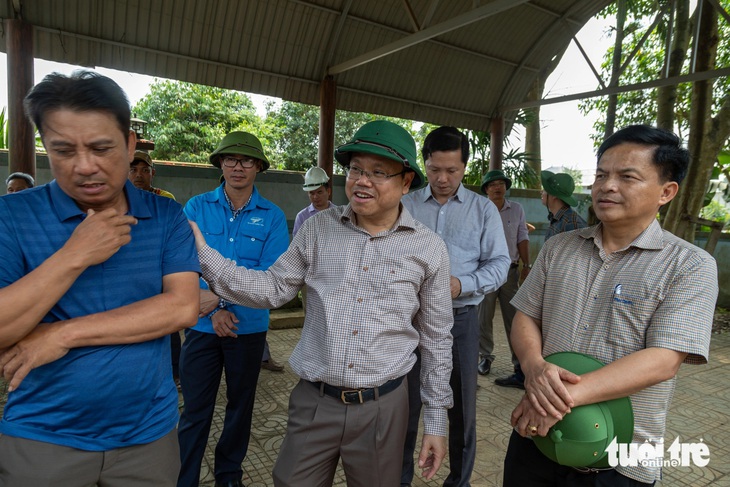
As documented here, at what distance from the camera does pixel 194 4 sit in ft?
19.7

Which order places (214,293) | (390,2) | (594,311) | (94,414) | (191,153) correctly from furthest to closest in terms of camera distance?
(191,153)
(390,2)
(214,293)
(594,311)
(94,414)

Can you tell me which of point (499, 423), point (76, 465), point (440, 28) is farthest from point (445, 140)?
point (440, 28)

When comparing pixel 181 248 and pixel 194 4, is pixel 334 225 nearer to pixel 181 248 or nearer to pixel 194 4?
pixel 181 248

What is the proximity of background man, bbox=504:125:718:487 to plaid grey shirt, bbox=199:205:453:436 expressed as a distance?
13.8 inches

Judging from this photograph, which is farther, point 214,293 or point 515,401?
point 515,401

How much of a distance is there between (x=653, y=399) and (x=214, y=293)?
5.11ft

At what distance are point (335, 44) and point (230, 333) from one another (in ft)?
18.9

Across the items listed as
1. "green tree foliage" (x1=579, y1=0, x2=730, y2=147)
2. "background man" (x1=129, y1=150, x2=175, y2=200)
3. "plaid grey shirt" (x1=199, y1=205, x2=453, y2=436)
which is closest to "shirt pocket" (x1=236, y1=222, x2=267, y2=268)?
"plaid grey shirt" (x1=199, y1=205, x2=453, y2=436)

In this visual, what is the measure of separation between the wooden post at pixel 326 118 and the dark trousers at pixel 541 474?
579 cm

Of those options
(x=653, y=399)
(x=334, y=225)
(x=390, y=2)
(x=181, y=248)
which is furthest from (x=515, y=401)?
(x=390, y=2)

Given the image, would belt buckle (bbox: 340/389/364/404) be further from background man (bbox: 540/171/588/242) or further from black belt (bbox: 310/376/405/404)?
background man (bbox: 540/171/588/242)

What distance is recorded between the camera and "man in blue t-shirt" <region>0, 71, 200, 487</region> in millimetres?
1151

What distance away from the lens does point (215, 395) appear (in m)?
2.47

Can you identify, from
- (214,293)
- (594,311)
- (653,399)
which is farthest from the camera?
(214,293)
